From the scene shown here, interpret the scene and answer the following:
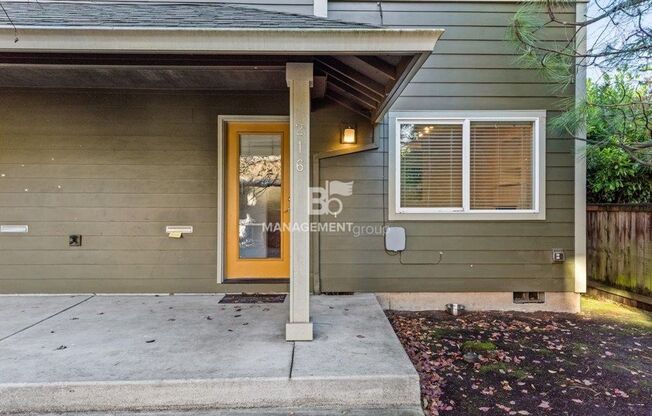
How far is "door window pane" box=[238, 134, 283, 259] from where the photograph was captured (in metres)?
4.25

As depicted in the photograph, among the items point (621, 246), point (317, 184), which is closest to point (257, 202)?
point (317, 184)

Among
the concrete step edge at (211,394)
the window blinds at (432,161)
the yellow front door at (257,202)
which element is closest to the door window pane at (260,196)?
the yellow front door at (257,202)

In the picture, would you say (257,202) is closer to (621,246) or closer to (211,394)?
(211,394)

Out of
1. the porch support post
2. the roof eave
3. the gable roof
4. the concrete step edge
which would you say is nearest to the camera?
the concrete step edge

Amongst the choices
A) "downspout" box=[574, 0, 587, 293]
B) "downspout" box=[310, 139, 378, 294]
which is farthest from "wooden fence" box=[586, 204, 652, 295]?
"downspout" box=[310, 139, 378, 294]

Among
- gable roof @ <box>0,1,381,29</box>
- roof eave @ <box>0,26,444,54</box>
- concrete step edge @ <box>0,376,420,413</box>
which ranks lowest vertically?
concrete step edge @ <box>0,376,420,413</box>

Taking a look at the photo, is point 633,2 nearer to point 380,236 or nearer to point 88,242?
point 380,236

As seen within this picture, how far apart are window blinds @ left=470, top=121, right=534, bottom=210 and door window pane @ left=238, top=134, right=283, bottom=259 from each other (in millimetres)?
2308

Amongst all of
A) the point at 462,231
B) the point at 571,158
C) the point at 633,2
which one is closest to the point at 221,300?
the point at 462,231

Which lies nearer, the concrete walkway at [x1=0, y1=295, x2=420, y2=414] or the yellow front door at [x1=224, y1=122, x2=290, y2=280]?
the concrete walkway at [x1=0, y1=295, x2=420, y2=414]

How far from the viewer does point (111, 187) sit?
→ 4.07 meters

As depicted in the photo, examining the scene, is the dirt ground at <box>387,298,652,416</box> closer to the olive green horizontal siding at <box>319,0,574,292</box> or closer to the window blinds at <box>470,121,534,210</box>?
the olive green horizontal siding at <box>319,0,574,292</box>

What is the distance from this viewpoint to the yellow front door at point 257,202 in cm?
421

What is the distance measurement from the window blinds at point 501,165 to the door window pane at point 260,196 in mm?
2308
